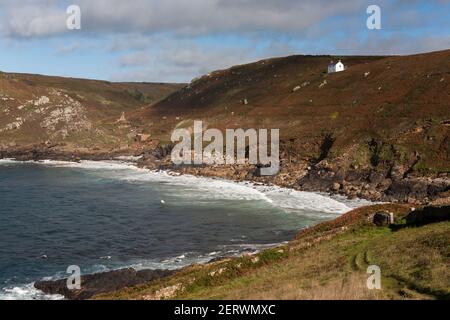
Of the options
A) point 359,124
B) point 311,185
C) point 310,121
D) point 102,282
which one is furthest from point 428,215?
point 310,121

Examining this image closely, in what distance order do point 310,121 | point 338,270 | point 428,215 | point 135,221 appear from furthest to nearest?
1. point 310,121
2. point 135,221
3. point 428,215
4. point 338,270

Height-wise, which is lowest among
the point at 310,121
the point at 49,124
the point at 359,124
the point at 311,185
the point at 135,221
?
the point at 135,221

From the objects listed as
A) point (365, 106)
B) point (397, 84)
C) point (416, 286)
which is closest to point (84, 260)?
point (416, 286)

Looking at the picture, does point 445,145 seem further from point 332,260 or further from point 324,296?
point 324,296

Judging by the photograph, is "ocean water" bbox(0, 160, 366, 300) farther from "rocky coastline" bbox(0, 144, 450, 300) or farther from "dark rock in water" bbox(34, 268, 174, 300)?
"rocky coastline" bbox(0, 144, 450, 300)

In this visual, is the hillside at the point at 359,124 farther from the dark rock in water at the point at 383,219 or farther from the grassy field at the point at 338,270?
the grassy field at the point at 338,270

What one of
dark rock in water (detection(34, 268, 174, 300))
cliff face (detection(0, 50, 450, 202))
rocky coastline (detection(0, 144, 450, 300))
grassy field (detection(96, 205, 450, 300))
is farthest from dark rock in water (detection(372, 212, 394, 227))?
cliff face (detection(0, 50, 450, 202))

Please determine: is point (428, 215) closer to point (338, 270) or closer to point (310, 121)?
point (338, 270)
